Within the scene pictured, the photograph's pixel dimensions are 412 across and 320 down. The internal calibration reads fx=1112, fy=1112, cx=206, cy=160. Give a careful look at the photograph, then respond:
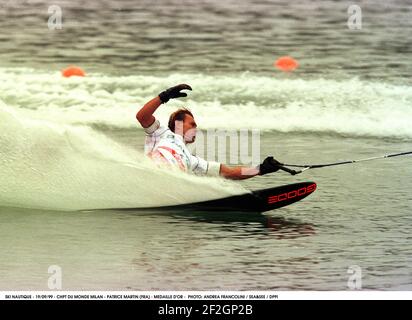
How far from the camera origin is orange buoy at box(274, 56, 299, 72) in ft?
44.0

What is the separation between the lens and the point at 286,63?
1359 cm

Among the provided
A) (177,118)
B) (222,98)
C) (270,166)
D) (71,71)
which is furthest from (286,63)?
(270,166)

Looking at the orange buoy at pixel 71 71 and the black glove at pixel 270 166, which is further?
the orange buoy at pixel 71 71

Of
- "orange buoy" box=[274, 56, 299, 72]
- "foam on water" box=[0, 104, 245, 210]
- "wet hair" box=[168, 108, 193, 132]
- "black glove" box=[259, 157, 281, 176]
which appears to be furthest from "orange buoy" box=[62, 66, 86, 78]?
"black glove" box=[259, 157, 281, 176]

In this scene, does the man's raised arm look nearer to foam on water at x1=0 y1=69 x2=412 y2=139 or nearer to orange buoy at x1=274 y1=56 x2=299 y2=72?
foam on water at x1=0 y1=69 x2=412 y2=139

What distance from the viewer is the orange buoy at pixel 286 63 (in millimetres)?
13426

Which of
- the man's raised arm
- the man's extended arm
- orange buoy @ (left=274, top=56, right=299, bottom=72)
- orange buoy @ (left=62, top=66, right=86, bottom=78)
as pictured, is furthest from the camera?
orange buoy @ (left=274, top=56, right=299, bottom=72)

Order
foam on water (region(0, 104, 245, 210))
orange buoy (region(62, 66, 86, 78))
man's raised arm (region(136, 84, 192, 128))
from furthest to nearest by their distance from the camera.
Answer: orange buoy (region(62, 66, 86, 78)) < foam on water (region(0, 104, 245, 210)) < man's raised arm (region(136, 84, 192, 128))

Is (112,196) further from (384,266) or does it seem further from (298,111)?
(298,111)

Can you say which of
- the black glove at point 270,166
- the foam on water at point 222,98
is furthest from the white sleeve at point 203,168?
the foam on water at point 222,98

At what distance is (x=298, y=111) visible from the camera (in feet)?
41.7

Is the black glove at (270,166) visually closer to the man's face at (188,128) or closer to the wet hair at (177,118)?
the man's face at (188,128)

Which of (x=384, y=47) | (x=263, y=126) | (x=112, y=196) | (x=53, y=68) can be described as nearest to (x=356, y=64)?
(x=384, y=47)

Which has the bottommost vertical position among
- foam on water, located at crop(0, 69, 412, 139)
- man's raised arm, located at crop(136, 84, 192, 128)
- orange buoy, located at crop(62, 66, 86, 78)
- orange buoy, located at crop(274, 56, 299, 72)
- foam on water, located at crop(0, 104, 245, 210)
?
foam on water, located at crop(0, 104, 245, 210)
